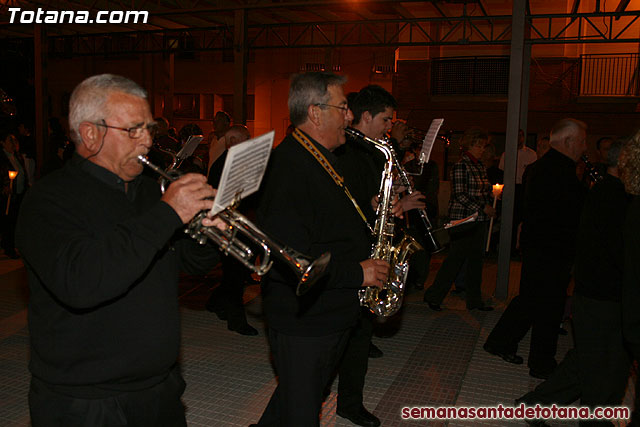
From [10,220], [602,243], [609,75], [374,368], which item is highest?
[609,75]

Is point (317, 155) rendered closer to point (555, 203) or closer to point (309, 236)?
point (309, 236)

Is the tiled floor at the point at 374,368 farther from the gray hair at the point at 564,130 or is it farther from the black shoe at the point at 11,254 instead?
the black shoe at the point at 11,254

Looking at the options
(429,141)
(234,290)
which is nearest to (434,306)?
(234,290)

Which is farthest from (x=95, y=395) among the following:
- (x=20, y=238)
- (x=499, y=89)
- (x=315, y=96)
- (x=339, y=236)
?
(x=499, y=89)

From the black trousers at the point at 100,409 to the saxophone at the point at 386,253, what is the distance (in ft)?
5.16

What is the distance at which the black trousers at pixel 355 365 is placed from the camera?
12.8ft

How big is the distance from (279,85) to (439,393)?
2220cm

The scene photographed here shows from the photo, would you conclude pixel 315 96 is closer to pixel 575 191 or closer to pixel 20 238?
pixel 20 238

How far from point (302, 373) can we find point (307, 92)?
1.38 meters

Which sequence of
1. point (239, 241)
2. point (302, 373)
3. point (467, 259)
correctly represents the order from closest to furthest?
point (239, 241) → point (302, 373) → point (467, 259)

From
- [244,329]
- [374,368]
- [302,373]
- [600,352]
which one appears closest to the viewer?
[302,373]

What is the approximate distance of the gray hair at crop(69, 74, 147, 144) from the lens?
2.06 metres

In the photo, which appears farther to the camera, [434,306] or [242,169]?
[434,306]

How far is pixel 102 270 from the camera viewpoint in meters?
1.83
